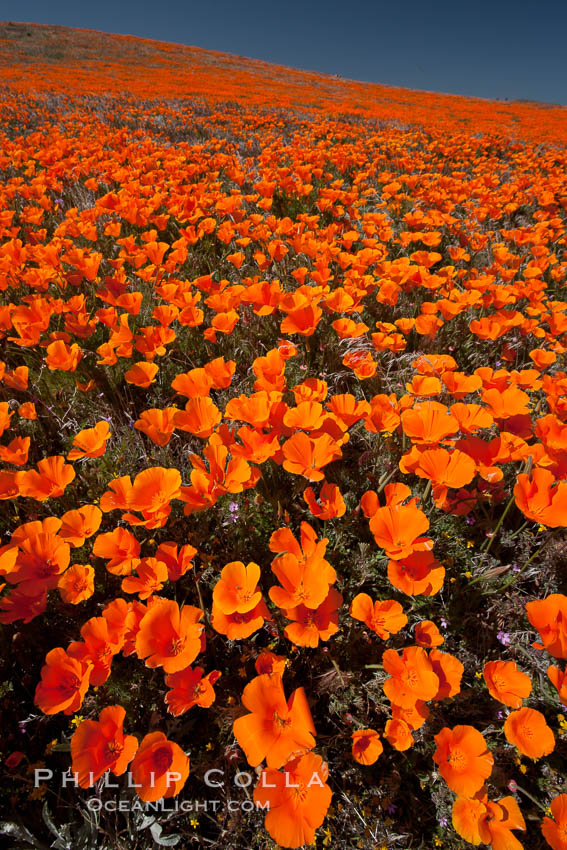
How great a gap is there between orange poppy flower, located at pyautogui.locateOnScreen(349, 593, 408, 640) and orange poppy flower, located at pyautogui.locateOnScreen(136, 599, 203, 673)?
54 centimetres

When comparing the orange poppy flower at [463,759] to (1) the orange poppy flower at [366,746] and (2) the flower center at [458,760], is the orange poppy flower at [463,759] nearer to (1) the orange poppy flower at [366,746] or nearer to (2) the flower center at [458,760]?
(2) the flower center at [458,760]

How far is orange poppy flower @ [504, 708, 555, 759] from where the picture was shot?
48.8 inches

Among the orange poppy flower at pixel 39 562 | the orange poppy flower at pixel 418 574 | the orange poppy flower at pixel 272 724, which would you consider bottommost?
the orange poppy flower at pixel 272 724

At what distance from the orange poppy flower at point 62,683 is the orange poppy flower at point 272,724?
51cm

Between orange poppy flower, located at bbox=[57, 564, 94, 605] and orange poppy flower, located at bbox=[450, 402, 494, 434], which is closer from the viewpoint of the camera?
orange poppy flower, located at bbox=[57, 564, 94, 605]

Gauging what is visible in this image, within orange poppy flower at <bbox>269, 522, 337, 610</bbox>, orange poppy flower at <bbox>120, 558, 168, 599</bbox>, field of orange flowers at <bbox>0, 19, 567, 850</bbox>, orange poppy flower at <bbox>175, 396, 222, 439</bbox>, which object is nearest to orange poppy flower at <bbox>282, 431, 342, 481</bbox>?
field of orange flowers at <bbox>0, 19, 567, 850</bbox>

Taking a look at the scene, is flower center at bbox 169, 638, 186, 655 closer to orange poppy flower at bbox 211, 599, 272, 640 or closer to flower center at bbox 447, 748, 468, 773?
orange poppy flower at bbox 211, 599, 272, 640

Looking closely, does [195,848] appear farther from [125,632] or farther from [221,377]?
[221,377]

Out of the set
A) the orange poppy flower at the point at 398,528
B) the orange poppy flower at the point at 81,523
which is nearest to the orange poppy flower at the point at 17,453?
the orange poppy flower at the point at 81,523

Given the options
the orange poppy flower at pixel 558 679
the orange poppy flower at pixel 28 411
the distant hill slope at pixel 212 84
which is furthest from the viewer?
the distant hill slope at pixel 212 84

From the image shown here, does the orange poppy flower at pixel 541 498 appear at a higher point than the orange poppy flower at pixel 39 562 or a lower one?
higher

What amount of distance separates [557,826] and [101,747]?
4.35 feet

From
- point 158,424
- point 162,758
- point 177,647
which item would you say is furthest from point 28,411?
point 162,758

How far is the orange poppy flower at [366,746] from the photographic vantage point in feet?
4.35
